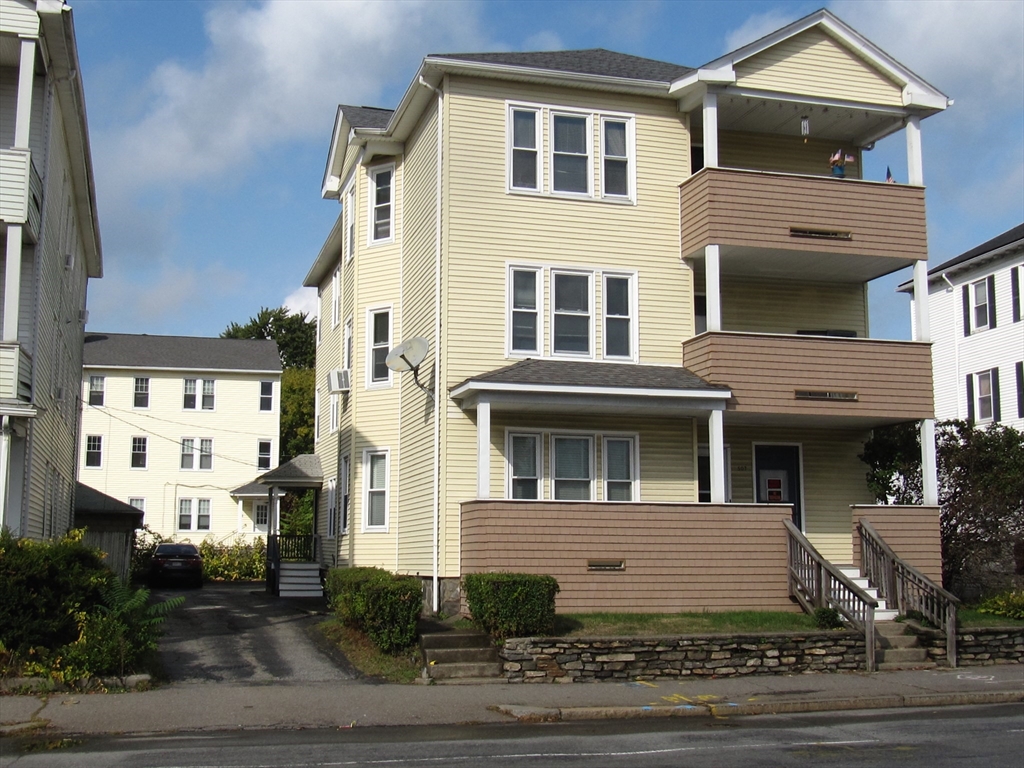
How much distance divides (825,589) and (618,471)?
449 cm

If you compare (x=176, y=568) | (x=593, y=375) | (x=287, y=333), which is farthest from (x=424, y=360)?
(x=287, y=333)

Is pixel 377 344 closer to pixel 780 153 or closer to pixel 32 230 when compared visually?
pixel 32 230

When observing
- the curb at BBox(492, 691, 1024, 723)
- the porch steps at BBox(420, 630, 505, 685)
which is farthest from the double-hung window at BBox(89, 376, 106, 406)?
the curb at BBox(492, 691, 1024, 723)

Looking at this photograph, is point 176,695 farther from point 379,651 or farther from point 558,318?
point 558,318

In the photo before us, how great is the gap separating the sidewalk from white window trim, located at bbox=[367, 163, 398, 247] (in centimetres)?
1183

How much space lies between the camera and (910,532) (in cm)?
2077

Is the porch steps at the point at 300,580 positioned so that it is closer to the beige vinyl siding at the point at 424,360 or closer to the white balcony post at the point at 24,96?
the beige vinyl siding at the point at 424,360

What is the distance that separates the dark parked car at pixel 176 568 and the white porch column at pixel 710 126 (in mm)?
21933

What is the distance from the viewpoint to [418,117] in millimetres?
22984

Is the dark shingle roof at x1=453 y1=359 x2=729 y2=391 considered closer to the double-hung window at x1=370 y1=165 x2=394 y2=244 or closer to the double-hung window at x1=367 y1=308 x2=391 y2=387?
the double-hung window at x1=367 y1=308 x2=391 y2=387

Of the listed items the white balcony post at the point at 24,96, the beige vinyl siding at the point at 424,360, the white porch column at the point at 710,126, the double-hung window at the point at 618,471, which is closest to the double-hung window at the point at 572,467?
the double-hung window at the point at 618,471

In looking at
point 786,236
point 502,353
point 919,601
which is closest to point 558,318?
point 502,353

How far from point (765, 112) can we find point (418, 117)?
7.14 metres

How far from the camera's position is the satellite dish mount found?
65.8 ft
